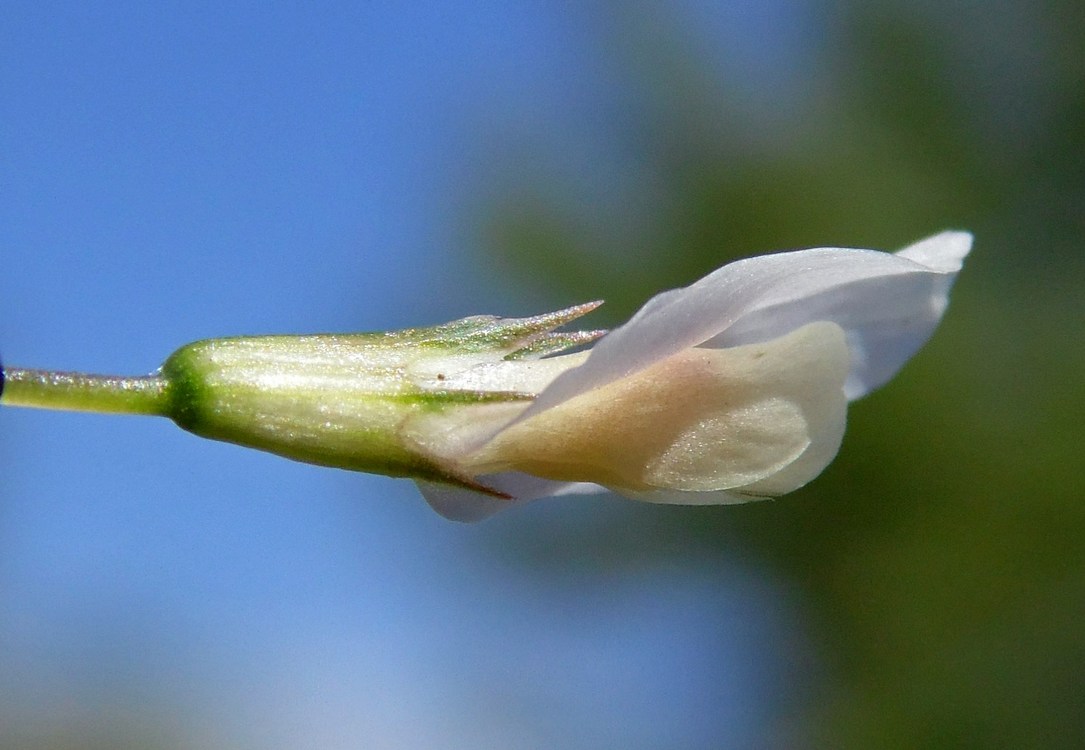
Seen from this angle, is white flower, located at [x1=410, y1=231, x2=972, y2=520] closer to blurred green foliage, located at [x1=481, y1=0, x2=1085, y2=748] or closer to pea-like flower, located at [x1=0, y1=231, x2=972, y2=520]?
pea-like flower, located at [x1=0, y1=231, x2=972, y2=520]

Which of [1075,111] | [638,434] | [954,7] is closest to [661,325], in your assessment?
[638,434]

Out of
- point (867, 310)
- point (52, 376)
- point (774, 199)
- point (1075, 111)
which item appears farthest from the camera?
point (774, 199)

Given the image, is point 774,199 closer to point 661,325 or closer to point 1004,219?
point 1004,219

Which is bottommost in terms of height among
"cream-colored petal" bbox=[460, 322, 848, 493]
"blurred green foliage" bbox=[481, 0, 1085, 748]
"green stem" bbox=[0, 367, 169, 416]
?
"cream-colored petal" bbox=[460, 322, 848, 493]

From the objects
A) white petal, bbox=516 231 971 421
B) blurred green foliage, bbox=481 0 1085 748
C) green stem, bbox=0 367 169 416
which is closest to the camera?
green stem, bbox=0 367 169 416

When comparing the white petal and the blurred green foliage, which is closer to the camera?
the white petal

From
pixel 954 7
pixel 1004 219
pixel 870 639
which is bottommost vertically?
pixel 870 639

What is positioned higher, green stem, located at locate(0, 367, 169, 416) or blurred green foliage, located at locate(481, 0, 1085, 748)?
blurred green foliage, located at locate(481, 0, 1085, 748)

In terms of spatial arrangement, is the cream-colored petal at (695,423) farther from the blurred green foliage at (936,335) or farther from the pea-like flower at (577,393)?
the blurred green foliage at (936,335)

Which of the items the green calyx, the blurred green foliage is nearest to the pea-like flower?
the green calyx
